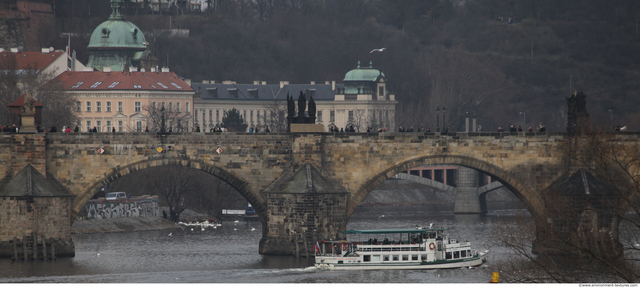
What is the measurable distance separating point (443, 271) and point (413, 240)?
3075mm

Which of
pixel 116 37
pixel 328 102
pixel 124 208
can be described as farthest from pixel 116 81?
pixel 124 208

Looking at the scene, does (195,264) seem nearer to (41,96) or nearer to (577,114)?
(577,114)

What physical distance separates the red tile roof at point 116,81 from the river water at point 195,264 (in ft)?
238

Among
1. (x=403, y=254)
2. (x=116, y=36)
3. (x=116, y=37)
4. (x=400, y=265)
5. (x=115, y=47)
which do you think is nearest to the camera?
(x=400, y=265)

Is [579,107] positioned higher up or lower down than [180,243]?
higher up

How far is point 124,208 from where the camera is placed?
11100 cm

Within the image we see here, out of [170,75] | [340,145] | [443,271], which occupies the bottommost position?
[443,271]

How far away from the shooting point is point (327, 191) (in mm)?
77062

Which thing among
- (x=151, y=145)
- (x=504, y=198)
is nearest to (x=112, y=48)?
(x=504, y=198)

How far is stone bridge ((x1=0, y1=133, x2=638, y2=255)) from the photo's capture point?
77.4 m

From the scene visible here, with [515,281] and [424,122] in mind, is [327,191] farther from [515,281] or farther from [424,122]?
[424,122]

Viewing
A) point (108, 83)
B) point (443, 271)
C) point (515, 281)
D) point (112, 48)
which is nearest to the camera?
point (515, 281)

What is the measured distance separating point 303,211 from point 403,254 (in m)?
6.41

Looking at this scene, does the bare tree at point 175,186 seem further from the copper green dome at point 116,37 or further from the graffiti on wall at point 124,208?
the copper green dome at point 116,37
